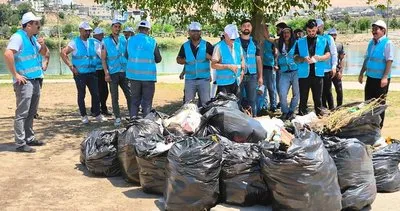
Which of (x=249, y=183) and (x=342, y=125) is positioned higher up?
(x=342, y=125)

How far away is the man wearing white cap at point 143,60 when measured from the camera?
282 inches

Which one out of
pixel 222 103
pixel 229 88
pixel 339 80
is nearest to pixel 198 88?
pixel 229 88

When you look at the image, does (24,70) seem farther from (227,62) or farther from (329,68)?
(329,68)

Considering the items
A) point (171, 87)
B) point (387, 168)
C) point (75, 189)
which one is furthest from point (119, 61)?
point (171, 87)

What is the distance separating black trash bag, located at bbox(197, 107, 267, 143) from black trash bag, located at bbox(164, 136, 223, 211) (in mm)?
908

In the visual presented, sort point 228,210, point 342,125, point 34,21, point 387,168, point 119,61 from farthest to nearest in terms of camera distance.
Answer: point 119,61 < point 34,21 < point 342,125 < point 387,168 < point 228,210

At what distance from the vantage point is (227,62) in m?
6.87

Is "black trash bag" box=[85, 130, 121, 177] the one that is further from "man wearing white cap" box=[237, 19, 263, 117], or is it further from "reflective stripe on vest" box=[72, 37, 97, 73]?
"reflective stripe on vest" box=[72, 37, 97, 73]

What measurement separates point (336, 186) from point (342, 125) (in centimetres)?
121

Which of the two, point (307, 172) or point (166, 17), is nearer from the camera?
point (307, 172)

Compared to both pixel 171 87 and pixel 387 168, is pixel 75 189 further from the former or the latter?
pixel 171 87

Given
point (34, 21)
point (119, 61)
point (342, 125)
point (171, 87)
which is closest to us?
point (342, 125)

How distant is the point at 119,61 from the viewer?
831cm

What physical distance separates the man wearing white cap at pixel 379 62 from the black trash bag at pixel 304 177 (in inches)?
121
